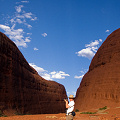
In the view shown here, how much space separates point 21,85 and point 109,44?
28.5 meters

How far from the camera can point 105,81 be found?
40594mm

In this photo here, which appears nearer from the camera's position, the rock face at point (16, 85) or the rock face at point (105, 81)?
the rock face at point (16, 85)

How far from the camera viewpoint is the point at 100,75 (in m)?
43.4

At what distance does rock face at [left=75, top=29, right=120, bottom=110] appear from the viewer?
36.9m

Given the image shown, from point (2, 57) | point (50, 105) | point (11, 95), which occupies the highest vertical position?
point (2, 57)

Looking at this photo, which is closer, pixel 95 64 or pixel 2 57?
pixel 2 57

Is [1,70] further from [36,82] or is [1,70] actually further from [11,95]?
[36,82]

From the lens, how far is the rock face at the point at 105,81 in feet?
121

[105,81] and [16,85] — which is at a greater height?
[105,81]

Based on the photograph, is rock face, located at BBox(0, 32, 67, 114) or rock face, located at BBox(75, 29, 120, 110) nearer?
rock face, located at BBox(0, 32, 67, 114)

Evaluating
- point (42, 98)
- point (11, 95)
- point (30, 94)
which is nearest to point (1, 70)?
point (11, 95)

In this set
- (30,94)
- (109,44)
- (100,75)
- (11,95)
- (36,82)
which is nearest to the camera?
(11,95)

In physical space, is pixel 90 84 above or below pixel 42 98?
above

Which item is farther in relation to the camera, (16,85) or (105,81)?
(105,81)
